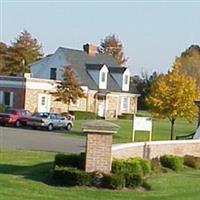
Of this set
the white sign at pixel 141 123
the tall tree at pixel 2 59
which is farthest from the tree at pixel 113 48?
the white sign at pixel 141 123

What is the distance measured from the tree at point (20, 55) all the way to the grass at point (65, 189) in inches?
2617

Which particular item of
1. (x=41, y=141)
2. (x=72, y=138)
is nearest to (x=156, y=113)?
(x=72, y=138)

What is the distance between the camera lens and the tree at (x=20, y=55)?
89.0 meters

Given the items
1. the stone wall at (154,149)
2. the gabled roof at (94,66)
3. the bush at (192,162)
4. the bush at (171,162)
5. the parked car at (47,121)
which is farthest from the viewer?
the gabled roof at (94,66)

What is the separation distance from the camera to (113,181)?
58.0 ft

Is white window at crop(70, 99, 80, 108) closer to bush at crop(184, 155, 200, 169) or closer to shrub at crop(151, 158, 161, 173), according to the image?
bush at crop(184, 155, 200, 169)

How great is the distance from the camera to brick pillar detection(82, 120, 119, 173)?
18188 mm

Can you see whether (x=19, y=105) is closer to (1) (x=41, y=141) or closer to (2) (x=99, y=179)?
(1) (x=41, y=141)

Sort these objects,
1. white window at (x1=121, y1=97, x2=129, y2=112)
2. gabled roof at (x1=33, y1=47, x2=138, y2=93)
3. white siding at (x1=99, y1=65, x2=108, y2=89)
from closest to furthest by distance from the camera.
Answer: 1. gabled roof at (x1=33, y1=47, x2=138, y2=93)
2. white siding at (x1=99, y1=65, x2=108, y2=89)
3. white window at (x1=121, y1=97, x2=129, y2=112)

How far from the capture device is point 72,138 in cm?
4416

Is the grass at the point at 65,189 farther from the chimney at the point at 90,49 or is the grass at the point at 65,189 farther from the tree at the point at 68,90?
the chimney at the point at 90,49

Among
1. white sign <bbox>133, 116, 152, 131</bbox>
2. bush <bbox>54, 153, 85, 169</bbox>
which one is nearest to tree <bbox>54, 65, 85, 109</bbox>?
white sign <bbox>133, 116, 152, 131</bbox>

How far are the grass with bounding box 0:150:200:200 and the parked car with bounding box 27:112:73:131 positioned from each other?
2833 cm

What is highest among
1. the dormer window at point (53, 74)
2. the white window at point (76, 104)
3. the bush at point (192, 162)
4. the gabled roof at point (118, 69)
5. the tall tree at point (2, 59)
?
the tall tree at point (2, 59)
